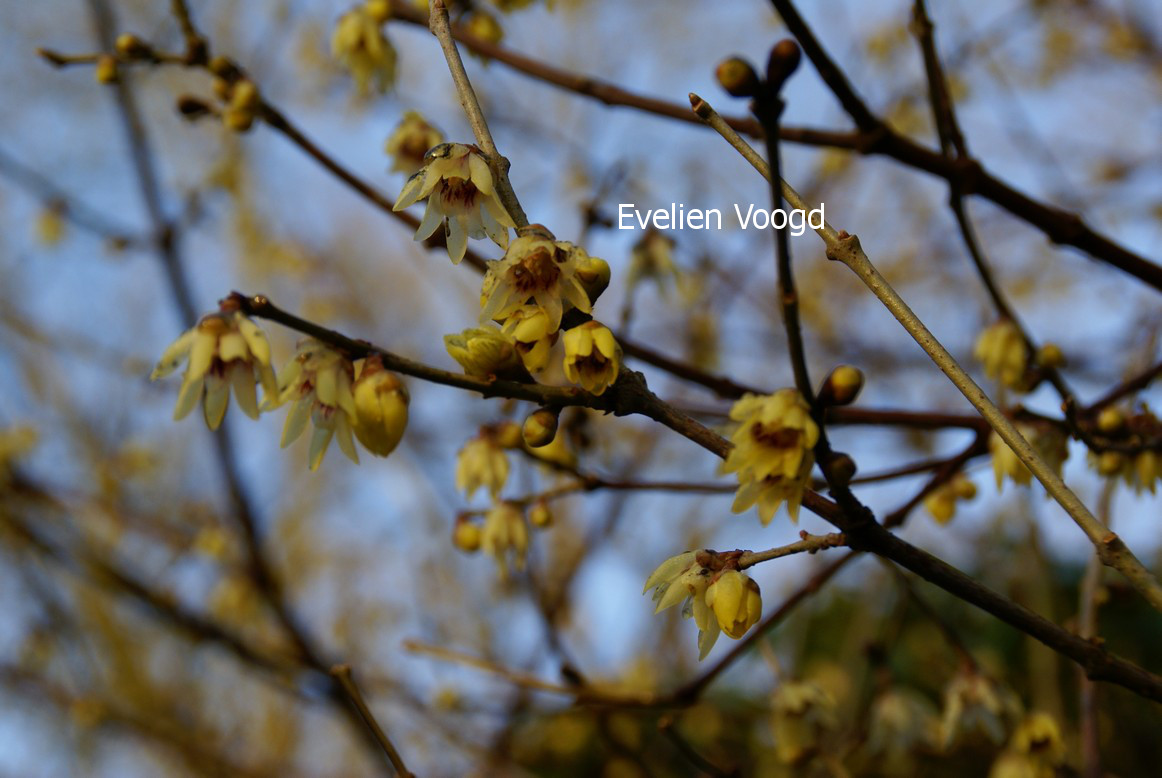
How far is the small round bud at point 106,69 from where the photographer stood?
2176 millimetres

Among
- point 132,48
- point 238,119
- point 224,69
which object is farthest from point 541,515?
point 132,48

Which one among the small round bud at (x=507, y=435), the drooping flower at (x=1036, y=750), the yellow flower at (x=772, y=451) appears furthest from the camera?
the drooping flower at (x=1036, y=750)

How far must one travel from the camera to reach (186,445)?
6746 mm

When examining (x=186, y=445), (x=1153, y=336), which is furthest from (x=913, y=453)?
(x=186, y=445)

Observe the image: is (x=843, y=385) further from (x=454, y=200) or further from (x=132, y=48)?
(x=132, y=48)

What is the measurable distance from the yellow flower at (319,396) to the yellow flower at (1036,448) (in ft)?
3.87

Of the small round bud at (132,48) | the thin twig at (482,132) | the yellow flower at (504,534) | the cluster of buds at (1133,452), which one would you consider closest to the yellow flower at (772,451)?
the thin twig at (482,132)

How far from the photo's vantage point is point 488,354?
112 centimetres

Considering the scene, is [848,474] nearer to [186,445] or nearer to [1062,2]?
[1062,2]

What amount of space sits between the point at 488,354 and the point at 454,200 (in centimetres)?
33

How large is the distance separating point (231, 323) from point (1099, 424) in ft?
4.78

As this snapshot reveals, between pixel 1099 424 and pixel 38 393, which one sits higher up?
pixel 38 393

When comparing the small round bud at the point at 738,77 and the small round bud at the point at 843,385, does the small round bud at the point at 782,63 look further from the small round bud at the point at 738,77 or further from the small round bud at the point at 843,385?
the small round bud at the point at 843,385

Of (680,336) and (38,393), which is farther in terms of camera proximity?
(38,393)
